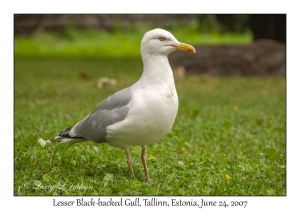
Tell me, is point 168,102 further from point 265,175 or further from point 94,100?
point 94,100

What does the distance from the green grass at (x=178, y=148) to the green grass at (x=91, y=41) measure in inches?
229

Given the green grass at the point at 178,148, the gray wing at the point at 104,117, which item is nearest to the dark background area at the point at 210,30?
the green grass at the point at 178,148

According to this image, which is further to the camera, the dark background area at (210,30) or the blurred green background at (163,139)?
the dark background area at (210,30)

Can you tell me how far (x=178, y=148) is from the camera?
6.14 metres

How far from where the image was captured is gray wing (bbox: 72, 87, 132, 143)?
4.71 m

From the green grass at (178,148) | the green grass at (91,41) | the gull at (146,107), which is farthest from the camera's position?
the green grass at (91,41)

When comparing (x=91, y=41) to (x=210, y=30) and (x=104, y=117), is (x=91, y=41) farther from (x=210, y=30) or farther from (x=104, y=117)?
(x=104, y=117)

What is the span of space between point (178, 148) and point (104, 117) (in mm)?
1525

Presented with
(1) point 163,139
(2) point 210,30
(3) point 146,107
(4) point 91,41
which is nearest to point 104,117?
(3) point 146,107

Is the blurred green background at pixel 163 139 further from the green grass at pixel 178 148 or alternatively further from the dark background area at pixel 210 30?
the dark background area at pixel 210 30

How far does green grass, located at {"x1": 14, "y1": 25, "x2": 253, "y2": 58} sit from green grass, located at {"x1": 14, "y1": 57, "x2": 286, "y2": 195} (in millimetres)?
5824

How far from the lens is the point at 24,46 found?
18.1 metres

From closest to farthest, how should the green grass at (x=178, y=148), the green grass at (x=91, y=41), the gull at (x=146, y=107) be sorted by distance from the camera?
the gull at (x=146, y=107), the green grass at (x=178, y=148), the green grass at (x=91, y=41)

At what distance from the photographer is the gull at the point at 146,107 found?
15.1 ft
